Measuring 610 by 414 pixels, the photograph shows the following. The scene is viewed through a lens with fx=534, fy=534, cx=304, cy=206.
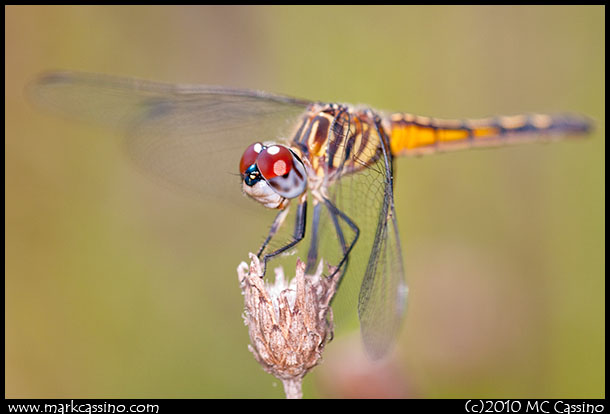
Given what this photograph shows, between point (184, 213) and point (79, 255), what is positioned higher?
point (184, 213)

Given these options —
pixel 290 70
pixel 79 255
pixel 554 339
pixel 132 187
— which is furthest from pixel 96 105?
pixel 554 339

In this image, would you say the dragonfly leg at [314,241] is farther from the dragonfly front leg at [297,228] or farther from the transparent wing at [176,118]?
the transparent wing at [176,118]

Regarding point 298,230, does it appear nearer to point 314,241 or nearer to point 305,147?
point 314,241

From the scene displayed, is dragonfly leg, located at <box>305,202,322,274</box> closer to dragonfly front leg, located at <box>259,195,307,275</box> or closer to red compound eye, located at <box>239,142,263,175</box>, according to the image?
dragonfly front leg, located at <box>259,195,307,275</box>

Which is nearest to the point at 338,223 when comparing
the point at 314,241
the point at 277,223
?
the point at 314,241

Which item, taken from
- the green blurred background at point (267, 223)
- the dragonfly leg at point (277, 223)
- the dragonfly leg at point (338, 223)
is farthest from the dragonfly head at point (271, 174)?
the green blurred background at point (267, 223)

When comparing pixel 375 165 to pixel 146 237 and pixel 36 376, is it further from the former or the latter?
pixel 36 376

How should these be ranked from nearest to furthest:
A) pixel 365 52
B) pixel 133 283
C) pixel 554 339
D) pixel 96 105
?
pixel 96 105, pixel 554 339, pixel 133 283, pixel 365 52
